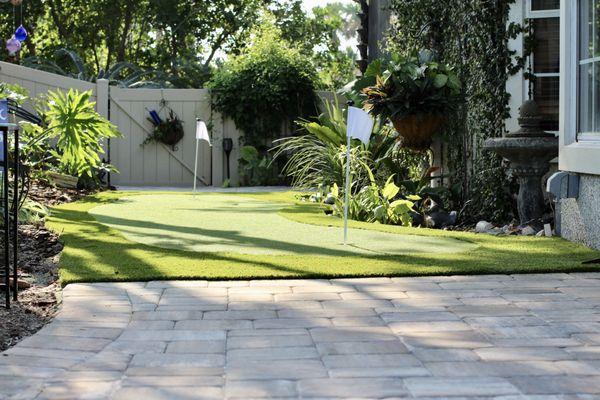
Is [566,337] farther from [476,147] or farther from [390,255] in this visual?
[476,147]

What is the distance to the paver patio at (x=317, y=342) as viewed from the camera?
3.17 meters

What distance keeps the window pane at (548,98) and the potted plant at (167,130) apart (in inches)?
328

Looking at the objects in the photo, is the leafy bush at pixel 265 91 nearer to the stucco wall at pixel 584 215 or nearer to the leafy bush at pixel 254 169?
the leafy bush at pixel 254 169

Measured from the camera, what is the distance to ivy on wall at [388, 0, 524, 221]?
8.96 metres

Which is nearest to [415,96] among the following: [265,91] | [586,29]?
A: [586,29]

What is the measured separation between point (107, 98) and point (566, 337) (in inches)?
496

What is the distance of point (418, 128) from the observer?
10.2m

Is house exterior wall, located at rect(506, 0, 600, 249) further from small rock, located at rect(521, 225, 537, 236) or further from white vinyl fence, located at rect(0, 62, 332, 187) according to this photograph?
white vinyl fence, located at rect(0, 62, 332, 187)

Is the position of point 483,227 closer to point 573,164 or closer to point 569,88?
point 573,164

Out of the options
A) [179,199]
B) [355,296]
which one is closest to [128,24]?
[179,199]

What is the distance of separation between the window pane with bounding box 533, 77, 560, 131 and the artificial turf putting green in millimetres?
2006

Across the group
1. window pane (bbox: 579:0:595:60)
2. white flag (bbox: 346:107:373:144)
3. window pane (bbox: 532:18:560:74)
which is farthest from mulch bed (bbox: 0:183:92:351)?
window pane (bbox: 532:18:560:74)

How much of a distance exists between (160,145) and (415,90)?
23.2ft

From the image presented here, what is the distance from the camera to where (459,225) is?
9375 millimetres
